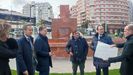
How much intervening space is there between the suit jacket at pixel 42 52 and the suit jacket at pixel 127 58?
2622 mm

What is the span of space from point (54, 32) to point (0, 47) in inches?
916

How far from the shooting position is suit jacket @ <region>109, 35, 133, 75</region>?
632 centimetres

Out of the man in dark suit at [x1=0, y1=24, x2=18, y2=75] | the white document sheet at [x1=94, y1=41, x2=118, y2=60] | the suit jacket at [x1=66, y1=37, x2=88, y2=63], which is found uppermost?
the man in dark suit at [x1=0, y1=24, x2=18, y2=75]

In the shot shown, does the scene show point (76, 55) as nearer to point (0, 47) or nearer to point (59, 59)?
point (0, 47)

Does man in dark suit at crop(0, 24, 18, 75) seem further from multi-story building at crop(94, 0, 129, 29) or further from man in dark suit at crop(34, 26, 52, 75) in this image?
multi-story building at crop(94, 0, 129, 29)

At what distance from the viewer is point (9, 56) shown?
19.2ft

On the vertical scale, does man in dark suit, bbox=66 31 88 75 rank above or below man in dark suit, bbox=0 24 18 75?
below

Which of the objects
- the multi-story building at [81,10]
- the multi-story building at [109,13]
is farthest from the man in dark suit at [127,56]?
the multi-story building at [81,10]

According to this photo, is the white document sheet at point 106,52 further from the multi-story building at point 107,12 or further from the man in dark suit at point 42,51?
the multi-story building at point 107,12

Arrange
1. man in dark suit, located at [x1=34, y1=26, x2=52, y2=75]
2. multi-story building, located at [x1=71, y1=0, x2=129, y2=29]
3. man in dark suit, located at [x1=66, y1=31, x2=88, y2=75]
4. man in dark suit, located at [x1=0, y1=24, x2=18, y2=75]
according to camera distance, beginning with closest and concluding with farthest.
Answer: man in dark suit, located at [x1=0, y1=24, x2=18, y2=75]
man in dark suit, located at [x1=34, y1=26, x2=52, y2=75]
man in dark suit, located at [x1=66, y1=31, x2=88, y2=75]
multi-story building, located at [x1=71, y1=0, x2=129, y2=29]

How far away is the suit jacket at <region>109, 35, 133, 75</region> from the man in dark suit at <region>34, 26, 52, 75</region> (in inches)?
103

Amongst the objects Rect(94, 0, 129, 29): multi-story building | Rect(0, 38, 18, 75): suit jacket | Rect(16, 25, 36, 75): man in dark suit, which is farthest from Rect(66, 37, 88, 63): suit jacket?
Rect(94, 0, 129, 29): multi-story building

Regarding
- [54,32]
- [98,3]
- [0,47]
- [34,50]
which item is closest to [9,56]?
[0,47]

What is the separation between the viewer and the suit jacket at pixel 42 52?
344 inches
